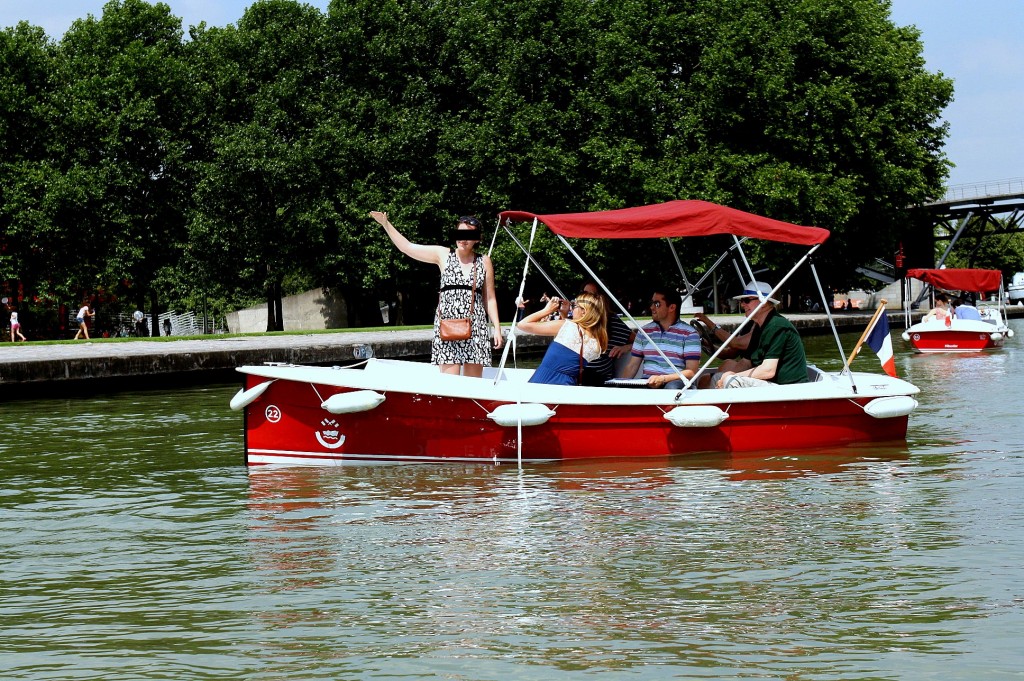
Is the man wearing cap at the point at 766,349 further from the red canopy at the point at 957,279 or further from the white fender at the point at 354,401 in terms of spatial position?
the red canopy at the point at 957,279

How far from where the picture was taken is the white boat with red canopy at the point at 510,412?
39.2 feet

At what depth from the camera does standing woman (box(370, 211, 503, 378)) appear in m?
12.0

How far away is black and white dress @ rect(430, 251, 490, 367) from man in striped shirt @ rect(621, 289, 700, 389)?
1.58m

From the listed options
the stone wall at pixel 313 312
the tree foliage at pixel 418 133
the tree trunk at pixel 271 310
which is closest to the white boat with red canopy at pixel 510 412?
the tree foliage at pixel 418 133

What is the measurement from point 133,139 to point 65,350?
21.1 meters

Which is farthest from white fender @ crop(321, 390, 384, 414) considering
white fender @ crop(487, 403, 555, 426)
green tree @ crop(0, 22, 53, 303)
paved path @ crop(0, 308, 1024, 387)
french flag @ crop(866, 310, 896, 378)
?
green tree @ crop(0, 22, 53, 303)

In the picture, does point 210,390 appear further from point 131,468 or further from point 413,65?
point 413,65

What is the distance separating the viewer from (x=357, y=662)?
20.2 ft

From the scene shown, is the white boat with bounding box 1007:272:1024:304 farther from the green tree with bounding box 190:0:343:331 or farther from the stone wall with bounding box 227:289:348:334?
the green tree with bounding box 190:0:343:331

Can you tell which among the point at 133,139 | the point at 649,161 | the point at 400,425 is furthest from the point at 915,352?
the point at 133,139

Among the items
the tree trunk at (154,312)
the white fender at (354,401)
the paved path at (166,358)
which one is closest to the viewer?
the white fender at (354,401)

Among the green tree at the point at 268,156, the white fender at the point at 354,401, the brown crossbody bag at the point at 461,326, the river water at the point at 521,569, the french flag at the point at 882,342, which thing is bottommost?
the river water at the point at 521,569

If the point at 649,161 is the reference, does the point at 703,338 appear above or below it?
below

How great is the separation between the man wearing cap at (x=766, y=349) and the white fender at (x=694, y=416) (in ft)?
1.97
